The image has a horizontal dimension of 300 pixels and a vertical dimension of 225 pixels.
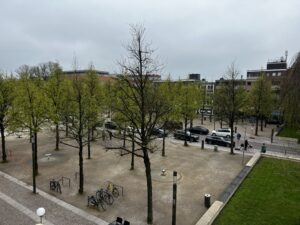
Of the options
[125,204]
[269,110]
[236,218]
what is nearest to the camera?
[236,218]

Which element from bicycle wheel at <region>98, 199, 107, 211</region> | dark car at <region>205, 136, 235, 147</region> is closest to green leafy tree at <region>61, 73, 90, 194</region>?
bicycle wheel at <region>98, 199, 107, 211</region>

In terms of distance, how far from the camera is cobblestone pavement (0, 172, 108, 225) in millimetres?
14412

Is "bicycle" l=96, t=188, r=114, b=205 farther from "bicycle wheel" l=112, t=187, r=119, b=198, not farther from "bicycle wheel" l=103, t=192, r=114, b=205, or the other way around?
"bicycle wheel" l=112, t=187, r=119, b=198

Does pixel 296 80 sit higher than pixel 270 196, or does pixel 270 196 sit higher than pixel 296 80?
pixel 296 80

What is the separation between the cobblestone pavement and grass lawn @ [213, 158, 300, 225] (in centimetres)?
777

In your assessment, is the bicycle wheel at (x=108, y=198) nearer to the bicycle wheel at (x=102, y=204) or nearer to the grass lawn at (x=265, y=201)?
the bicycle wheel at (x=102, y=204)

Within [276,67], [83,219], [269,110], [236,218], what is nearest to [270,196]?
[236,218]

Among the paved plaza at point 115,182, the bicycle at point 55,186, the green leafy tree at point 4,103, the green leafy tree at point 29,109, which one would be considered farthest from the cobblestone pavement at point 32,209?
the green leafy tree at point 4,103

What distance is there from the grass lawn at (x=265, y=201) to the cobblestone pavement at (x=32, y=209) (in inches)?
306

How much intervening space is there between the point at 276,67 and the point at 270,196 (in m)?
62.8

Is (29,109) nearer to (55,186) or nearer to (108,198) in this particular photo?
(55,186)

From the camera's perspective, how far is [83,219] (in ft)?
48.1

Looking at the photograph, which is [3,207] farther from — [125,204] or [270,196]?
[270,196]

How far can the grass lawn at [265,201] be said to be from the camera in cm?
1423
